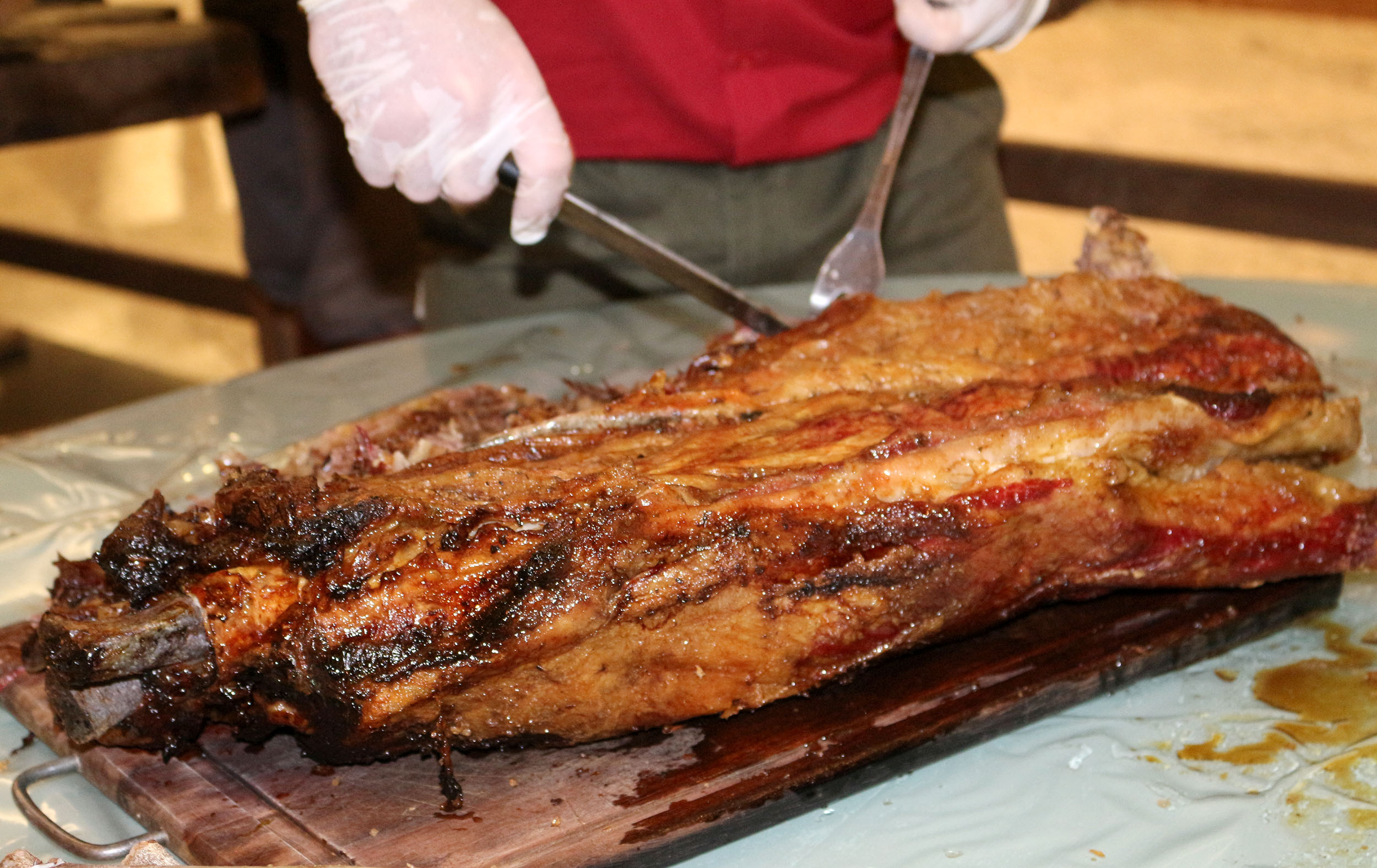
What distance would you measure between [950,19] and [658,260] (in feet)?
3.26

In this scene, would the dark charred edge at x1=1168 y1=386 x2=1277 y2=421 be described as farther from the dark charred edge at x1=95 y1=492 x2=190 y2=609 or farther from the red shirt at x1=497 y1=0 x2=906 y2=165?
the dark charred edge at x1=95 y1=492 x2=190 y2=609

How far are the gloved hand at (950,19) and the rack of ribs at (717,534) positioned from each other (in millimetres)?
862

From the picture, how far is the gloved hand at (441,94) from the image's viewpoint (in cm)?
242

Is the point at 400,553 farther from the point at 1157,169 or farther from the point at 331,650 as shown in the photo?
the point at 1157,169

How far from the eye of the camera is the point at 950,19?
2.93 meters

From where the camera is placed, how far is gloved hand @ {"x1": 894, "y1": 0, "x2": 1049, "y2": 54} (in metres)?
2.92

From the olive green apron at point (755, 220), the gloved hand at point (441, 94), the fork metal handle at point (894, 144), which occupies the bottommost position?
the olive green apron at point (755, 220)

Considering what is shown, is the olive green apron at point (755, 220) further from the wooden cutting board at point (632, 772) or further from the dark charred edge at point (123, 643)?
the dark charred edge at point (123, 643)

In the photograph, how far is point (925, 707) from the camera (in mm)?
1981

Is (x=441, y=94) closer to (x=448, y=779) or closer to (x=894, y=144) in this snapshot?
(x=894, y=144)

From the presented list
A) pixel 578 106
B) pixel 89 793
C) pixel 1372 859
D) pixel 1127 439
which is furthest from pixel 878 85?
pixel 89 793

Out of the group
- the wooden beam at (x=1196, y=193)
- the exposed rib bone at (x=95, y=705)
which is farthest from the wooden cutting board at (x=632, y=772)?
the wooden beam at (x=1196, y=193)

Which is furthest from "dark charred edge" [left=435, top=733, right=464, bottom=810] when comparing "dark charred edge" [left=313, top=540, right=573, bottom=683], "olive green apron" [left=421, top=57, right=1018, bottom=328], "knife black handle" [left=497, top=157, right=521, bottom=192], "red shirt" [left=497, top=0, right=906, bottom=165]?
"olive green apron" [left=421, top=57, right=1018, bottom=328]

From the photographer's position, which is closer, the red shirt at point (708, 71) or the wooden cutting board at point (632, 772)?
the wooden cutting board at point (632, 772)
